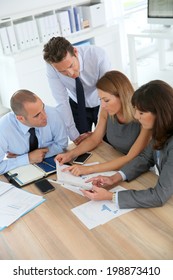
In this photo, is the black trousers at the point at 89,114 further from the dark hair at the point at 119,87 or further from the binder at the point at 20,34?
the binder at the point at 20,34

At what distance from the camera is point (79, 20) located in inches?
161

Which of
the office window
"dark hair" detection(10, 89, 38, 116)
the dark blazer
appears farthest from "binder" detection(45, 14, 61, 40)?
the dark blazer

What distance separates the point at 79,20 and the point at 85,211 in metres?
3.11

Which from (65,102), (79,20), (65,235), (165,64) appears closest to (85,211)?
(65,235)

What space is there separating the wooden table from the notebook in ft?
0.82

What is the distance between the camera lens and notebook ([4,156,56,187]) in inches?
70.3

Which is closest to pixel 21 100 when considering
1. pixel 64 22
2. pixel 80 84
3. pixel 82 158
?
pixel 82 158

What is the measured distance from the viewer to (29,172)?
1.85 m

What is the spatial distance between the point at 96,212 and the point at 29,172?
53cm

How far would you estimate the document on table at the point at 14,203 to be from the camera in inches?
60.3

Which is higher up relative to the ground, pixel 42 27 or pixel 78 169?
pixel 42 27

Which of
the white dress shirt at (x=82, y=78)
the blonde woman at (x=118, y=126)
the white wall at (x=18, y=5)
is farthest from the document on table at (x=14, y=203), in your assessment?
the white wall at (x=18, y=5)

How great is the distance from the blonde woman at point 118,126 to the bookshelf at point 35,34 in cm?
202

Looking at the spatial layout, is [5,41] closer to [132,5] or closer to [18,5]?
[18,5]
